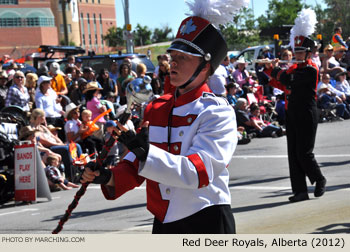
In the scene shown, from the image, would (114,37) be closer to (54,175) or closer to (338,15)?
(338,15)

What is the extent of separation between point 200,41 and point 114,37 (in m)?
115

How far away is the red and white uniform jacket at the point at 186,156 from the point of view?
3461 millimetres

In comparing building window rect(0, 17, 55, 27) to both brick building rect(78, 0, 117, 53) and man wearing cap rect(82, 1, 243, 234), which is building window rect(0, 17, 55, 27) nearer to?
brick building rect(78, 0, 117, 53)

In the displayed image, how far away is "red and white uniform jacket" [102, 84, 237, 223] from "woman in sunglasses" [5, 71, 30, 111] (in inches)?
434

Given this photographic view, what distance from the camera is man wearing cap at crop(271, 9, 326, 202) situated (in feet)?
30.1

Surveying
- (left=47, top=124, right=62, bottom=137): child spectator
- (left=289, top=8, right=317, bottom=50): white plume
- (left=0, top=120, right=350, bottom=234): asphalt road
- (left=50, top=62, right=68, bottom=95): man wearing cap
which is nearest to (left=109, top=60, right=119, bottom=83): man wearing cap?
(left=50, top=62, right=68, bottom=95): man wearing cap

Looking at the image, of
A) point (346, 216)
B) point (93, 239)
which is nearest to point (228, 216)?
point (93, 239)

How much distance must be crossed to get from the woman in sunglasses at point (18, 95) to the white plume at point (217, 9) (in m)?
11.1

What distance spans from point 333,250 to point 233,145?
2.97 ft

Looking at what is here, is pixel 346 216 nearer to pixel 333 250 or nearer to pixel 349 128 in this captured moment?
pixel 333 250

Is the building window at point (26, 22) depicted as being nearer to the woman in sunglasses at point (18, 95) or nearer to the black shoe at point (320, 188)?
the woman in sunglasses at point (18, 95)

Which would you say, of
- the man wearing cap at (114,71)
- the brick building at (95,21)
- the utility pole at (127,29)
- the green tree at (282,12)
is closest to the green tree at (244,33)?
the green tree at (282,12)

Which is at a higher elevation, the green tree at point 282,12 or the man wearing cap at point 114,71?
the green tree at point 282,12

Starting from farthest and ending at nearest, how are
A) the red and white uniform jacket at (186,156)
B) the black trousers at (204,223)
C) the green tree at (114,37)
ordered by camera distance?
the green tree at (114,37)
the black trousers at (204,223)
the red and white uniform jacket at (186,156)
